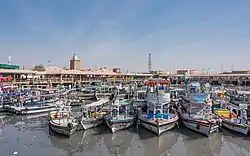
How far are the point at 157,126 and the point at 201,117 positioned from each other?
13.3ft

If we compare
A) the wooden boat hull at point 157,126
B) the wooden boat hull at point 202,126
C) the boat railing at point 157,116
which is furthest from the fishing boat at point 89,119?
the wooden boat hull at point 202,126

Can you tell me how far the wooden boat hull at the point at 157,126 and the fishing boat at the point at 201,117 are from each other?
129cm

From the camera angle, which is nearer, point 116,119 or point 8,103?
point 116,119

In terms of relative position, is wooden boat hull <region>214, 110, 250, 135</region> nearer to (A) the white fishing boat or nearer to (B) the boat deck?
(B) the boat deck

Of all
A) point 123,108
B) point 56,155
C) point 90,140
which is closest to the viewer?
point 56,155

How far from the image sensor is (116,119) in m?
18.8

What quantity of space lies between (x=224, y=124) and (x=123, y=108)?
9482mm

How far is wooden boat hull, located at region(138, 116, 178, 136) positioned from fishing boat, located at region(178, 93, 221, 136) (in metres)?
1.29

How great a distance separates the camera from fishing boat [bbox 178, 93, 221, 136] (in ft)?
56.8

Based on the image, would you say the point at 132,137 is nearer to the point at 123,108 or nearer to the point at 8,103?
the point at 123,108

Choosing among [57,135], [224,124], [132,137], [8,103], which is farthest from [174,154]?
[8,103]

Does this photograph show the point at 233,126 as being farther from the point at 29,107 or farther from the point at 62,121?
the point at 29,107

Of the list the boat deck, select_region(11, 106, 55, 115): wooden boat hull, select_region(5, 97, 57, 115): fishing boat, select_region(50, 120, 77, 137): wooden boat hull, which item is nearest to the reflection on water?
select_region(50, 120, 77, 137): wooden boat hull

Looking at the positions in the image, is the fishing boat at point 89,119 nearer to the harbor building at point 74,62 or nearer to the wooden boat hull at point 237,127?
the wooden boat hull at point 237,127
